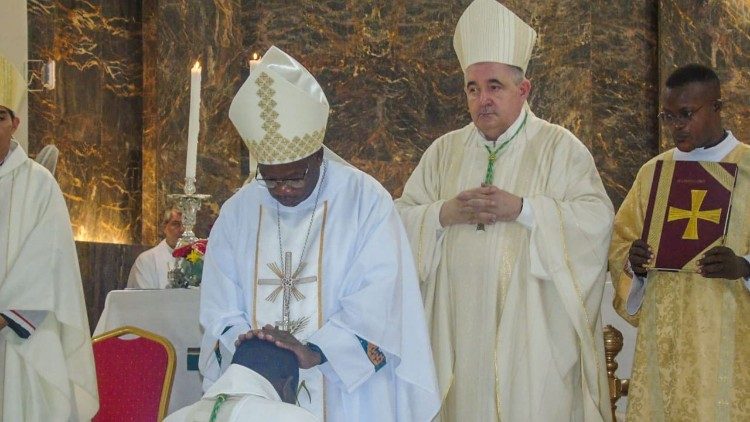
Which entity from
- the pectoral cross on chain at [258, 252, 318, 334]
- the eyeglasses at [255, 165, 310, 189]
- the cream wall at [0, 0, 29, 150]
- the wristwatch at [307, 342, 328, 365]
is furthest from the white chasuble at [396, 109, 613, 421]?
the cream wall at [0, 0, 29, 150]

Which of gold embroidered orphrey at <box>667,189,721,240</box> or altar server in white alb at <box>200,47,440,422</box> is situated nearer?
altar server in white alb at <box>200,47,440,422</box>

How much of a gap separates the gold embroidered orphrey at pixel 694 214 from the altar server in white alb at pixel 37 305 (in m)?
2.29

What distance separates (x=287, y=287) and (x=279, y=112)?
1.86ft

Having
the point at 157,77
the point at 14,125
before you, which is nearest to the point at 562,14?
the point at 157,77

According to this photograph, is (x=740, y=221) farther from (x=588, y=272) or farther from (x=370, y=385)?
(x=370, y=385)

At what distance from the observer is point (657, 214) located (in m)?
4.53

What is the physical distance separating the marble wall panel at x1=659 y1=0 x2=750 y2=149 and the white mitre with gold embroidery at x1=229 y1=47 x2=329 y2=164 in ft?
16.5

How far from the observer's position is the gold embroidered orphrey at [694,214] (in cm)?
442

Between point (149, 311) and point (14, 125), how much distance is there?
1217 millimetres

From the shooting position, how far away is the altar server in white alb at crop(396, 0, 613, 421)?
466cm

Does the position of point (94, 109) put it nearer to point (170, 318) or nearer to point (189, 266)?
point (189, 266)

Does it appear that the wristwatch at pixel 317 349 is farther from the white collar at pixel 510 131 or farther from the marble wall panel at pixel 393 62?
the marble wall panel at pixel 393 62

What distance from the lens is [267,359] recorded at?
318 centimetres

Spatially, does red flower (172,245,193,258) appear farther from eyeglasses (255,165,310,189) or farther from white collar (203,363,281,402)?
white collar (203,363,281,402)
